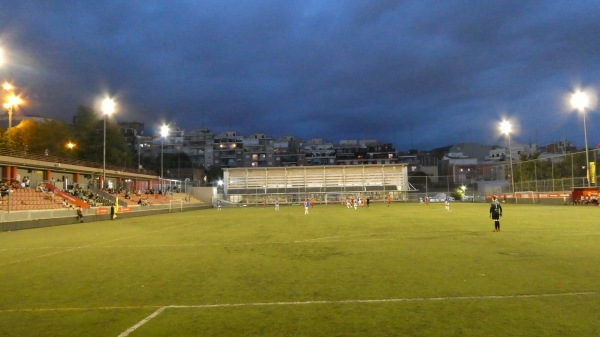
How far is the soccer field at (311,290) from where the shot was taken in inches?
224

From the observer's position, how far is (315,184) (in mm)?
82438

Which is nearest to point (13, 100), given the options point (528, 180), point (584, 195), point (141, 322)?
point (141, 322)

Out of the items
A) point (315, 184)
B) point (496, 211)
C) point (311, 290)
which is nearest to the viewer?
point (311, 290)

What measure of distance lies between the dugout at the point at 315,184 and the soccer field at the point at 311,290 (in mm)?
64529

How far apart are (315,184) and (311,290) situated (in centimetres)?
7471

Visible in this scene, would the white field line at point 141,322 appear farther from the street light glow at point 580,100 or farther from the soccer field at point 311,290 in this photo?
the street light glow at point 580,100

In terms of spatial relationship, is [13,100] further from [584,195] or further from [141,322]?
[584,195]

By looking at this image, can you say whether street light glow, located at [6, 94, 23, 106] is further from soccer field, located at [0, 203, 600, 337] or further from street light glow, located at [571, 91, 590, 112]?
street light glow, located at [571, 91, 590, 112]

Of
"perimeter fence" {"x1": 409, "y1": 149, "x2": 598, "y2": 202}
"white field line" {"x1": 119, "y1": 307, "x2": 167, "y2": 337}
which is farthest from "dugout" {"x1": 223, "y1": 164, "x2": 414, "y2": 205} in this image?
"white field line" {"x1": 119, "y1": 307, "x2": 167, "y2": 337}

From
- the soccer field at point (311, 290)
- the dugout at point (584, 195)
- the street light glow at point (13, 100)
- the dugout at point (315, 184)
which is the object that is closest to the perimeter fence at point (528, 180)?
the dugout at point (584, 195)

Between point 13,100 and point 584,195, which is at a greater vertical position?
point 13,100

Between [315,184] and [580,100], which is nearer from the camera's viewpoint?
[580,100]

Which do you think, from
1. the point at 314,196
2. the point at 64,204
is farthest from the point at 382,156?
the point at 64,204

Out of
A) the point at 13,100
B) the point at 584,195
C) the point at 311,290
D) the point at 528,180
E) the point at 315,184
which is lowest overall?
the point at 311,290
